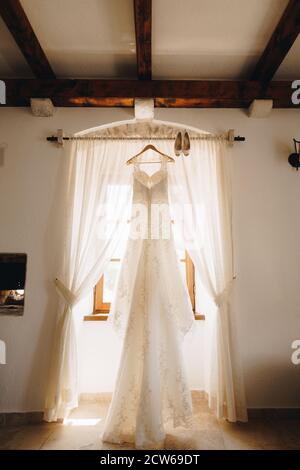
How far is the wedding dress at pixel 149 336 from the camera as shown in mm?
1923

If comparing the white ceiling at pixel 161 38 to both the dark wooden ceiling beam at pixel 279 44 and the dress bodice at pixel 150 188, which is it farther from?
the dress bodice at pixel 150 188

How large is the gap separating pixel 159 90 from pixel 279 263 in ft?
6.21

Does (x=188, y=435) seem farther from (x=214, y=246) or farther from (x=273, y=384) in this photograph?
(x=214, y=246)

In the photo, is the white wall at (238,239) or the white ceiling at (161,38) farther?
the white wall at (238,239)

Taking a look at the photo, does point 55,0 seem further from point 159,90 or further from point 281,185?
point 281,185

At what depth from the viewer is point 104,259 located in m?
2.49

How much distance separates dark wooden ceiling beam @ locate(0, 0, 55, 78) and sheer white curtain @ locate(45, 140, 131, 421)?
25.8 inches

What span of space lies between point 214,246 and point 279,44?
5.32 feet

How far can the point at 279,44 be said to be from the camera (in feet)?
7.06

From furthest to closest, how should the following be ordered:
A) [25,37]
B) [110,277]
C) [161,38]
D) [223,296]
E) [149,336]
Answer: [110,277], [223,296], [161,38], [25,37], [149,336]

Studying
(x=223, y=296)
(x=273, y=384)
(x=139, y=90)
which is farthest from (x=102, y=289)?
(x=139, y=90)

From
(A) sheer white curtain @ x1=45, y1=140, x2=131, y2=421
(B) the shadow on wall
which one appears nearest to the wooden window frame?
(A) sheer white curtain @ x1=45, y1=140, x2=131, y2=421

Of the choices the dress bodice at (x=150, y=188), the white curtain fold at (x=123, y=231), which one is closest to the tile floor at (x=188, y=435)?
the white curtain fold at (x=123, y=231)

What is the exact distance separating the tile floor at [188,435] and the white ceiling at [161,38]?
2.97 metres
